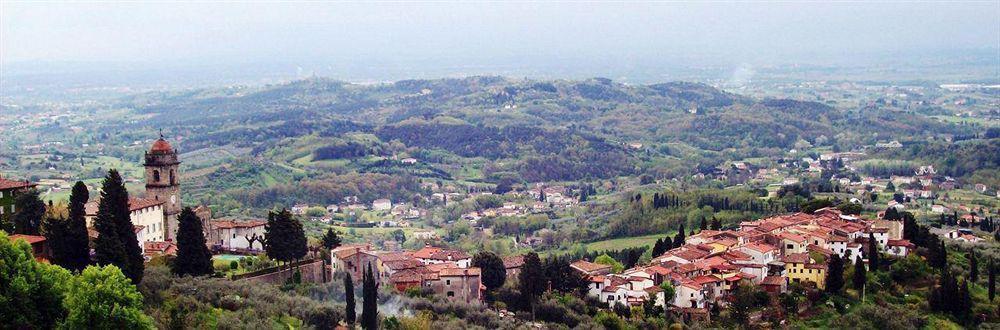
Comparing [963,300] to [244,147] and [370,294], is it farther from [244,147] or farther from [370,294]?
[244,147]

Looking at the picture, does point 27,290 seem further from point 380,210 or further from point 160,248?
point 380,210

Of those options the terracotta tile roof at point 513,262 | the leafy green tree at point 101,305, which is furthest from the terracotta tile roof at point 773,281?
the leafy green tree at point 101,305

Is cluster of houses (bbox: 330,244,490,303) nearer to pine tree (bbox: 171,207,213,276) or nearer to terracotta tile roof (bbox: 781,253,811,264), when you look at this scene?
pine tree (bbox: 171,207,213,276)

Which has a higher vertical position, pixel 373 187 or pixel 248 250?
pixel 248 250

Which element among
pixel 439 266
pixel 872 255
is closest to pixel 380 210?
pixel 439 266

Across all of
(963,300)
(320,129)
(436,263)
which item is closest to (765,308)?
(963,300)

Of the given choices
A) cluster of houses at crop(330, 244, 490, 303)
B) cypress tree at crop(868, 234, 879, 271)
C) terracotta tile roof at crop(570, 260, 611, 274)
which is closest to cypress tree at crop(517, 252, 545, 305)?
cluster of houses at crop(330, 244, 490, 303)
